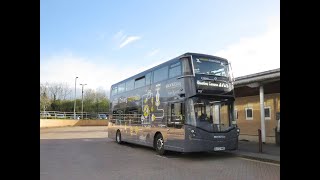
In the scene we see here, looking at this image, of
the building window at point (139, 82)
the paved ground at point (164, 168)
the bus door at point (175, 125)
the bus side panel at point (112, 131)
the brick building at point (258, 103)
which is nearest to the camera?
the paved ground at point (164, 168)

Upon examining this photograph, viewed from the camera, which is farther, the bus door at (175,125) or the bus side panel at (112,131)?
the bus side panel at (112,131)

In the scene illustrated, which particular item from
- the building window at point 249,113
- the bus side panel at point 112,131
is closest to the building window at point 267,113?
the building window at point 249,113

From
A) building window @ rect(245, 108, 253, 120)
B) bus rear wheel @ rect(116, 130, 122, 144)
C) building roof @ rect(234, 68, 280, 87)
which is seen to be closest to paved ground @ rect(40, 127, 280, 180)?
building roof @ rect(234, 68, 280, 87)

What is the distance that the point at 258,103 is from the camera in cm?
1997

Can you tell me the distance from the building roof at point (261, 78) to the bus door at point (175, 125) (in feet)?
16.3

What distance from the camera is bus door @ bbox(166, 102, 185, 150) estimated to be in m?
13.2

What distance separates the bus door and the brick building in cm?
478

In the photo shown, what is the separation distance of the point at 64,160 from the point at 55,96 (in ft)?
165

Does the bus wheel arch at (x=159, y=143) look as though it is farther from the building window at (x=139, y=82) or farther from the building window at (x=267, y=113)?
the building window at (x=267, y=113)

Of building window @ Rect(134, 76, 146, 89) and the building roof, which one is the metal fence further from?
the building roof

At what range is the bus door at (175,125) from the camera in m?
13.2
